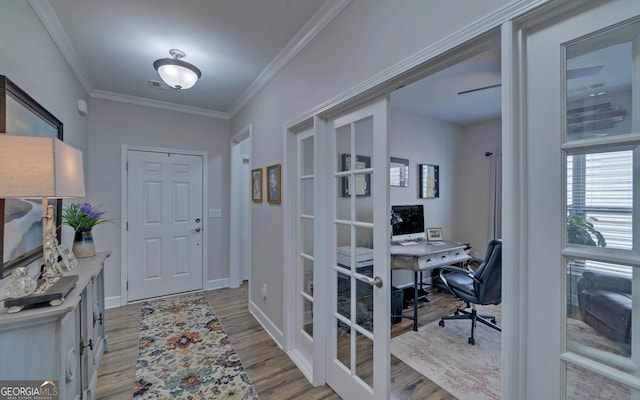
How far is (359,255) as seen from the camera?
1.73 metres

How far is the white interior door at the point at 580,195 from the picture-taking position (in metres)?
0.76

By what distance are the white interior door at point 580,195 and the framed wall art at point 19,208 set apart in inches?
91.4

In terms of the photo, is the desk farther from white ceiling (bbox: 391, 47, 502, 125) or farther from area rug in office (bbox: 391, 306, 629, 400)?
white ceiling (bbox: 391, 47, 502, 125)

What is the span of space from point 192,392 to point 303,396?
80 centimetres

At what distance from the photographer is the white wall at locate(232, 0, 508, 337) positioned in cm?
118

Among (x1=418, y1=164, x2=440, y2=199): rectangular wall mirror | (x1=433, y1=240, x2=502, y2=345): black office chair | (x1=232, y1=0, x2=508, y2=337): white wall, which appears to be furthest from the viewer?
(x1=418, y1=164, x2=440, y2=199): rectangular wall mirror

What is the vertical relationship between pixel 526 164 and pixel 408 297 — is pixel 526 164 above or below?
above

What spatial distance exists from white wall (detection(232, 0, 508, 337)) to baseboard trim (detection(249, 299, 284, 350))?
4 centimetres

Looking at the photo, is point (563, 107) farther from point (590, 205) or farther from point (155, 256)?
point (155, 256)

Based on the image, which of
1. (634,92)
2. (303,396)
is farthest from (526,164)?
(303,396)

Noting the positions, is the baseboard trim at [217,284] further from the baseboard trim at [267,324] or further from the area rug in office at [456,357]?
the area rug in office at [456,357]

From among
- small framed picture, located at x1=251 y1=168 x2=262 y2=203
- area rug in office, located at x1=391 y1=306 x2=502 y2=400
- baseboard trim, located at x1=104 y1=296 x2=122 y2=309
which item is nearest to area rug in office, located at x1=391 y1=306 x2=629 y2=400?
area rug in office, located at x1=391 y1=306 x2=502 y2=400

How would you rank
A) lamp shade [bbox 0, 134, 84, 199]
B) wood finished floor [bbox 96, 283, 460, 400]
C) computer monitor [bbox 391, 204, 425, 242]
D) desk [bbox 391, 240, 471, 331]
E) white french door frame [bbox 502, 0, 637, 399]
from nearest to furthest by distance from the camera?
white french door frame [bbox 502, 0, 637, 399] → lamp shade [bbox 0, 134, 84, 199] → wood finished floor [bbox 96, 283, 460, 400] → desk [bbox 391, 240, 471, 331] → computer monitor [bbox 391, 204, 425, 242]

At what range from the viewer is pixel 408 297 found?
3.62 metres
